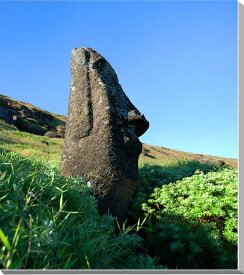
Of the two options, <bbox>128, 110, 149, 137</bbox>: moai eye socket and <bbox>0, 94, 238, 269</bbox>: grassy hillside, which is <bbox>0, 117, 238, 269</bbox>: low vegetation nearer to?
<bbox>0, 94, 238, 269</bbox>: grassy hillside

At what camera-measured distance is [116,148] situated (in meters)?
6.59

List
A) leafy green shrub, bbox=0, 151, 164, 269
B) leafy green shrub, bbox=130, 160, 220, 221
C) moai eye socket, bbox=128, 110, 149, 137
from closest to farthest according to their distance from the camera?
leafy green shrub, bbox=0, 151, 164, 269, leafy green shrub, bbox=130, 160, 220, 221, moai eye socket, bbox=128, 110, 149, 137

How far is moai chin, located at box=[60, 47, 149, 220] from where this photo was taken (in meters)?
6.36

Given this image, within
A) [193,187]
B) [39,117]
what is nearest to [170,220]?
[193,187]

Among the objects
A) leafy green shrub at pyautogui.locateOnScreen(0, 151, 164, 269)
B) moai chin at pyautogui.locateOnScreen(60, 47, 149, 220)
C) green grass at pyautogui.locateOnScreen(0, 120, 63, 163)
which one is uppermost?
moai chin at pyautogui.locateOnScreen(60, 47, 149, 220)

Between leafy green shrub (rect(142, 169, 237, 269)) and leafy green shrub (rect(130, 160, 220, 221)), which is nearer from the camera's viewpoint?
leafy green shrub (rect(142, 169, 237, 269))

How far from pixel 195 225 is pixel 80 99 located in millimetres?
3882

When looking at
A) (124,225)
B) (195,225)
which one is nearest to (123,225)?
(124,225)

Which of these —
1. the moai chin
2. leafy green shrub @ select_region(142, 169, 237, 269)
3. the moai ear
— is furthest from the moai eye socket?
leafy green shrub @ select_region(142, 169, 237, 269)

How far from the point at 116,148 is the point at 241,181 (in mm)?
2876

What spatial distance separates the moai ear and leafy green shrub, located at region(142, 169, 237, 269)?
7.28 feet

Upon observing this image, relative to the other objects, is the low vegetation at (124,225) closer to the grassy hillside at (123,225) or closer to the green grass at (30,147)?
the grassy hillside at (123,225)

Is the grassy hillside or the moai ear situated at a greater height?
the moai ear

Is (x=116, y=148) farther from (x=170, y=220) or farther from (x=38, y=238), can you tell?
(x=38, y=238)
